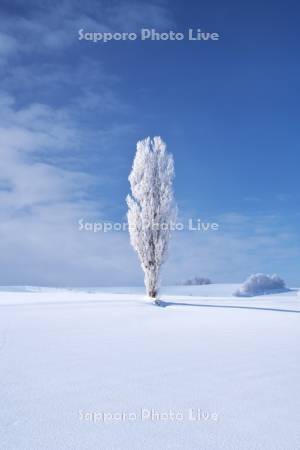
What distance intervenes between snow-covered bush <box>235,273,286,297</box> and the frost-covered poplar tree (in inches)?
975

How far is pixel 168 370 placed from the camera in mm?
5844

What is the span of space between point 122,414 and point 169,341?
15.7ft

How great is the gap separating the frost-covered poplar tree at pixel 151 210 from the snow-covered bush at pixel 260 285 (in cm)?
2477

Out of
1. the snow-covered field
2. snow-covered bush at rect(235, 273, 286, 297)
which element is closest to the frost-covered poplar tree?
the snow-covered field

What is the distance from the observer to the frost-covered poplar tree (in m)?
22.9

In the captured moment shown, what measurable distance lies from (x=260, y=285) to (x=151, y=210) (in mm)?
27493

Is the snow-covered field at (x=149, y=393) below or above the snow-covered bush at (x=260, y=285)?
below

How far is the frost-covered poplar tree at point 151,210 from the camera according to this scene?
75.1ft

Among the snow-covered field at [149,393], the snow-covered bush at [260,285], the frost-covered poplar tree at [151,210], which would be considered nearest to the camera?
the snow-covered field at [149,393]

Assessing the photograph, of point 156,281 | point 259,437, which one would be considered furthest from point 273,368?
point 156,281

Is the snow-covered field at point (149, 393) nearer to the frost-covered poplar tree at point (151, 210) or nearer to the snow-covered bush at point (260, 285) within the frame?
the frost-covered poplar tree at point (151, 210)

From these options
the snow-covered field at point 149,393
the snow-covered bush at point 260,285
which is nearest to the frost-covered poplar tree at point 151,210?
the snow-covered field at point 149,393

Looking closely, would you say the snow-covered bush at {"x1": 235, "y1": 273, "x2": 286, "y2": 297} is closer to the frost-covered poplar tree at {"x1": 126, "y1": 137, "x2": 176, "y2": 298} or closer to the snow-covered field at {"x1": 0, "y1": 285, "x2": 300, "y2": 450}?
the frost-covered poplar tree at {"x1": 126, "y1": 137, "x2": 176, "y2": 298}

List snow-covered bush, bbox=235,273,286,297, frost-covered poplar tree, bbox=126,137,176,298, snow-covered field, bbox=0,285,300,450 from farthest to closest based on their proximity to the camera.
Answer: snow-covered bush, bbox=235,273,286,297
frost-covered poplar tree, bbox=126,137,176,298
snow-covered field, bbox=0,285,300,450
